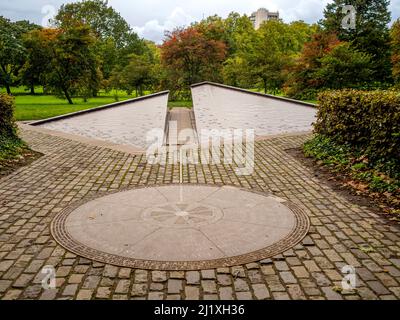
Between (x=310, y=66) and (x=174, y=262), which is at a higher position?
(x=310, y=66)

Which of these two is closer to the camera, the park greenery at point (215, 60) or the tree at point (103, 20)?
the park greenery at point (215, 60)

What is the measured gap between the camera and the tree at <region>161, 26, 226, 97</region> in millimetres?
29266

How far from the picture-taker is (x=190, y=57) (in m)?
30.3

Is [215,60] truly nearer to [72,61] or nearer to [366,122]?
[72,61]

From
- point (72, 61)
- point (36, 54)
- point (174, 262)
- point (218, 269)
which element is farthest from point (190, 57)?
point (218, 269)

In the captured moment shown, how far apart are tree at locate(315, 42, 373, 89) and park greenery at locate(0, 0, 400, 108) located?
0.18 feet

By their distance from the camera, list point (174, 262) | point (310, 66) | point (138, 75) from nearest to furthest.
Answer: point (174, 262) < point (310, 66) < point (138, 75)

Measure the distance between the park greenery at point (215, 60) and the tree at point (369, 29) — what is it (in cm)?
7

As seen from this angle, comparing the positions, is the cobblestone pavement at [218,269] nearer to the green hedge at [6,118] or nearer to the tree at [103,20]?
the green hedge at [6,118]

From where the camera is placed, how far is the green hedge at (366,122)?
665cm

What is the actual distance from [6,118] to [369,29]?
27.8m

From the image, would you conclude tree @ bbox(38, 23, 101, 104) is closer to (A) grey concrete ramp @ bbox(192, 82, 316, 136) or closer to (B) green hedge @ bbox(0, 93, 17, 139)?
(A) grey concrete ramp @ bbox(192, 82, 316, 136)

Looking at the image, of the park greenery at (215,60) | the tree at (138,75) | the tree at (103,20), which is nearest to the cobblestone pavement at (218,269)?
the park greenery at (215,60)

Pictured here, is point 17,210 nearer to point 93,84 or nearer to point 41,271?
point 41,271
